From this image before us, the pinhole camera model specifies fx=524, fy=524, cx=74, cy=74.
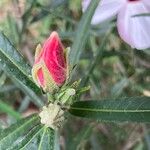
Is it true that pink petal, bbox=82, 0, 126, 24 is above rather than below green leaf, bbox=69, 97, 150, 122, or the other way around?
above

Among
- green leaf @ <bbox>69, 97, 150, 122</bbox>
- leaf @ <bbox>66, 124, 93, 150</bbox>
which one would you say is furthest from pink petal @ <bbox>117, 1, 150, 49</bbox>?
leaf @ <bbox>66, 124, 93, 150</bbox>

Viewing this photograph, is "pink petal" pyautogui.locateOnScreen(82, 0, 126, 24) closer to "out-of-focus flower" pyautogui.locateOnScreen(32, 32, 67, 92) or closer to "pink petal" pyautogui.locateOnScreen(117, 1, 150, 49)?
"pink petal" pyautogui.locateOnScreen(117, 1, 150, 49)

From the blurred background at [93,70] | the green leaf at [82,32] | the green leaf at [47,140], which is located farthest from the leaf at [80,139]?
the green leaf at [47,140]

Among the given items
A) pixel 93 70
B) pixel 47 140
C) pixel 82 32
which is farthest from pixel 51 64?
pixel 93 70

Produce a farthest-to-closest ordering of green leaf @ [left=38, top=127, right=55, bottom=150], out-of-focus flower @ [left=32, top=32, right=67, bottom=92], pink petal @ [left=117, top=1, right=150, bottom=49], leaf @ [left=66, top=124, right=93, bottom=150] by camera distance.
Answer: leaf @ [left=66, top=124, right=93, bottom=150] → pink petal @ [left=117, top=1, right=150, bottom=49] → green leaf @ [left=38, top=127, right=55, bottom=150] → out-of-focus flower @ [left=32, top=32, right=67, bottom=92]

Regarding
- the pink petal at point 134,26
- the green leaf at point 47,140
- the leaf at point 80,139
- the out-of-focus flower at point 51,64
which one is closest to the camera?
the out-of-focus flower at point 51,64

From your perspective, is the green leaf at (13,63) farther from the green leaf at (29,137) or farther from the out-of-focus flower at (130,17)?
the out-of-focus flower at (130,17)
